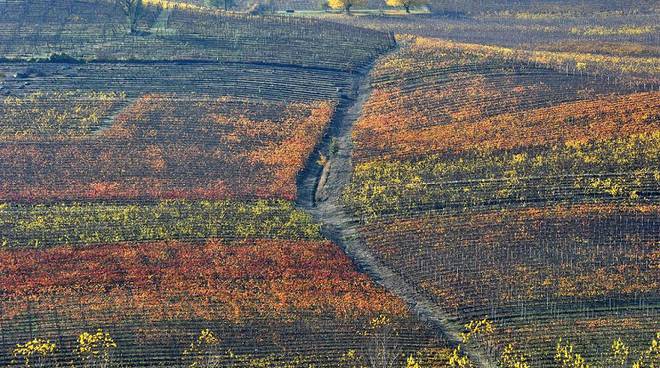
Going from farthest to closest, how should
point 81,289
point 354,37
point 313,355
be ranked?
point 354,37 → point 81,289 → point 313,355

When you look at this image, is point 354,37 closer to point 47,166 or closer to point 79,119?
point 79,119

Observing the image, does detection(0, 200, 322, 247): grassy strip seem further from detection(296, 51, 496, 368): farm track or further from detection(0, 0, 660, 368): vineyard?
detection(296, 51, 496, 368): farm track

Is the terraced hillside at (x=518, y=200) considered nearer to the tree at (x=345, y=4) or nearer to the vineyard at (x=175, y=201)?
the vineyard at (x=175, y=201)

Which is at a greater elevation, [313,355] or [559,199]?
[559,199]

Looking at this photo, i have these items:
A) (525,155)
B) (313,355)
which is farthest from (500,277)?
(525,155)

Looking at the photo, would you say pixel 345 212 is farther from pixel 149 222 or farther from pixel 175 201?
pixel 149 222

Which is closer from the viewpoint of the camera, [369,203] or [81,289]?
[81,289]

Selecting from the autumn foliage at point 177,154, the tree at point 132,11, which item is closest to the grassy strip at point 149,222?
the autumn foliage at point 177,154
